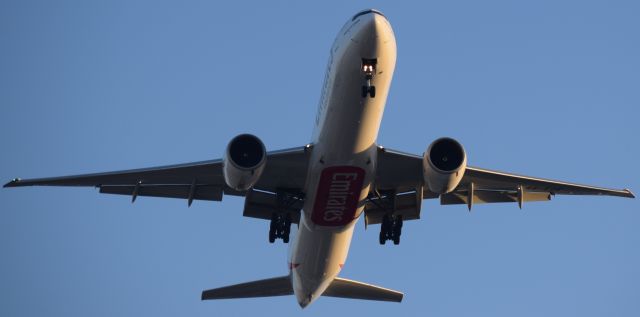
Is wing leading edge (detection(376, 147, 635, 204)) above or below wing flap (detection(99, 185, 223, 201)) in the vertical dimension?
above

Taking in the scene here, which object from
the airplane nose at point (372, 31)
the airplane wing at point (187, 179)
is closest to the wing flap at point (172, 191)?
the airplane wing at point (187, 179)

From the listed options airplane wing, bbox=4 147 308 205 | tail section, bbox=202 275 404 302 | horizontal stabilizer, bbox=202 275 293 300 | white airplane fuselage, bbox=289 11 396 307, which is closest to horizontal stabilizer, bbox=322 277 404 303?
tail section, bbox=202 275 404 302

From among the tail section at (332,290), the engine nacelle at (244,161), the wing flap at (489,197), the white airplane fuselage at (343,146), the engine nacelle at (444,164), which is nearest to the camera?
the white airplane fuselage at (343,146)

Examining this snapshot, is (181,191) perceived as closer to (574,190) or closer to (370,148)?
(370,148)

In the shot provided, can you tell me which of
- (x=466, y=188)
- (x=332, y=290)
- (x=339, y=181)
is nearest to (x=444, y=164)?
(x=339, y=181)

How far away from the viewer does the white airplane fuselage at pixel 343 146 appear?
23078 mm

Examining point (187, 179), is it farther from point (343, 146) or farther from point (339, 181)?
point (343, 146)

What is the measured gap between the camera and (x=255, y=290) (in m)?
30.2

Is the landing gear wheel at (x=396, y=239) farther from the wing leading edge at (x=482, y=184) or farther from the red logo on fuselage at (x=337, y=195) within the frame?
the red logo on fuselage at (x=337, y=195)

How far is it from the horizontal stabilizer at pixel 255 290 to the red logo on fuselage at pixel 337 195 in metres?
4.67

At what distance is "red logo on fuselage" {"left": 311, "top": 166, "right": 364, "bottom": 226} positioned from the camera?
2464cm

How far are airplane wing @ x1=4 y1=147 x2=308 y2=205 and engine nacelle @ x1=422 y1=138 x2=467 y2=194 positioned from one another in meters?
3.18

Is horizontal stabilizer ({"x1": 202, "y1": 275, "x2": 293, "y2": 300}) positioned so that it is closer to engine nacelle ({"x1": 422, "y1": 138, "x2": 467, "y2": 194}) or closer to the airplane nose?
engine nacelle ({"x1": 422, "y1": 138, "x2": 467, "y2": 194})

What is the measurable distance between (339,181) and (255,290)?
265 inches
